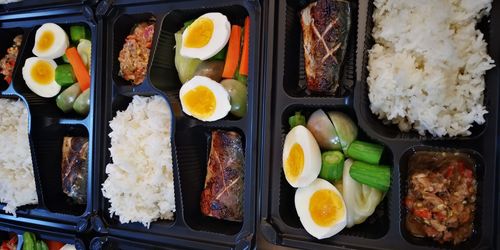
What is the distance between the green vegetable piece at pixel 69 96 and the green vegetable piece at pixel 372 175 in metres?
1.67

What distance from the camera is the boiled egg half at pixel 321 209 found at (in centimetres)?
165

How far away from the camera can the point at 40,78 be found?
247 cm

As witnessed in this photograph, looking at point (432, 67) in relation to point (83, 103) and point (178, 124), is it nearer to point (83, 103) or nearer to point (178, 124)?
point (178, 124)

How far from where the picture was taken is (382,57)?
5.44 ft

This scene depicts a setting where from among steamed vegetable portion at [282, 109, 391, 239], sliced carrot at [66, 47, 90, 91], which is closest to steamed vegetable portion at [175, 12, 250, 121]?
steamed vegetable portion at [282, 109, 391, 239]

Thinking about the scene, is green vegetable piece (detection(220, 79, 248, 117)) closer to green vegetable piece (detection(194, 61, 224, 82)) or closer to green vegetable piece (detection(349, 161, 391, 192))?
green vegetable piece (detection(194, 61, 224, 82))

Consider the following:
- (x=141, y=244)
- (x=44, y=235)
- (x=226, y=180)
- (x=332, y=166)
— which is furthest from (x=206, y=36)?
(x=44, y=235)

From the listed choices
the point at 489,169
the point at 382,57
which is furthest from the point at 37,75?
the point at 489,169

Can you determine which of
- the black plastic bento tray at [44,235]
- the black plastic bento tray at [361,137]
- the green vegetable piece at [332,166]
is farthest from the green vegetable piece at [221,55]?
the black plastic bento tray at [44,235]

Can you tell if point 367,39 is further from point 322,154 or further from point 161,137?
point 161,137

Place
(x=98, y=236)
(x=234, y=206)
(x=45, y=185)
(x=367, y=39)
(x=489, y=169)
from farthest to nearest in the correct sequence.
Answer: (x=45, y=185) < (x=98, y=236) < (x=234, y=206) < (x=367, y=39) < (x=489, y=169)

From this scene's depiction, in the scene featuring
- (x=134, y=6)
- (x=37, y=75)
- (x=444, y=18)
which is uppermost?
(x=134, y=6)

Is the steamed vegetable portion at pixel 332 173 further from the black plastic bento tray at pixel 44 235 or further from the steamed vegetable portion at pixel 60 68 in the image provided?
the steamed vegetable portion at pixel 60 68

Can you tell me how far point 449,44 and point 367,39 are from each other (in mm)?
303
